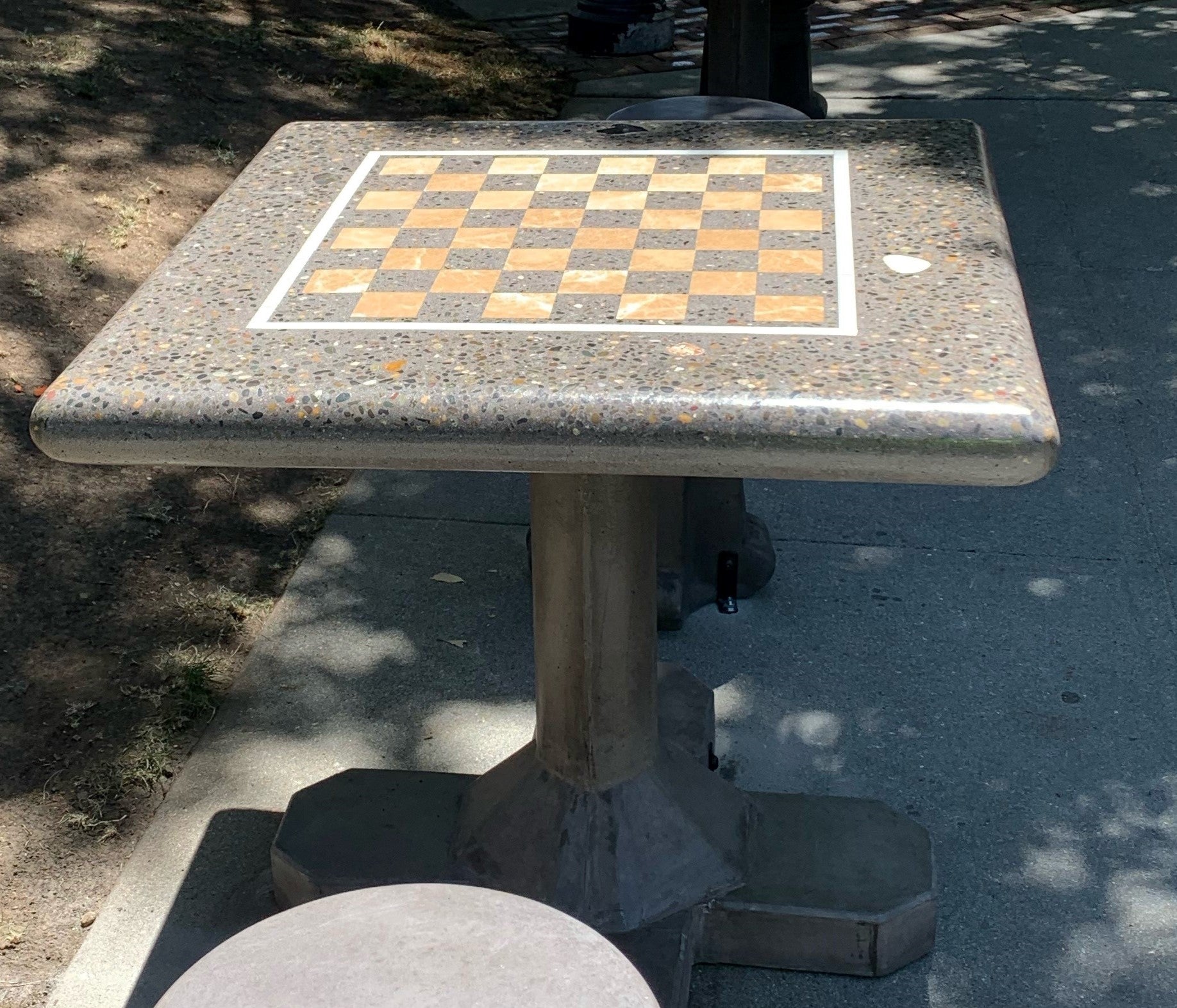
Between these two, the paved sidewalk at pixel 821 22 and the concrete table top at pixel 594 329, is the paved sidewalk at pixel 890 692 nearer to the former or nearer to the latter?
the concrete table top at pixel 594 329

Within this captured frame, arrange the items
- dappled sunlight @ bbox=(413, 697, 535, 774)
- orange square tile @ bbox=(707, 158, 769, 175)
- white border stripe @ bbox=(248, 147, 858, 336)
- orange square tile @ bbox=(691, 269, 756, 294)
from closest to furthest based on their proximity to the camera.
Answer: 1. white border stripe @ bbox=(248, 147, 858, 336)
2. orange square tile @ bbox=(691, 269, 756, 294)
3. orange square tile @ bbox=(707, 158, 769, 175)
4. dappled sunlight @ bbox=(413, 697, 535, 774)

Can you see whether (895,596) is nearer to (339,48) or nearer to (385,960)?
(385,960)

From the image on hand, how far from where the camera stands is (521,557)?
153 inches

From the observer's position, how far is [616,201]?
229 cm

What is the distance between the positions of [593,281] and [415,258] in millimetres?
284

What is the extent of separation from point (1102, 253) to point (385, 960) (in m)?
4.63

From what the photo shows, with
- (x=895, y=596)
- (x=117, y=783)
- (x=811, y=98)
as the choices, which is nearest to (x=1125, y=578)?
(x=895, y=596)

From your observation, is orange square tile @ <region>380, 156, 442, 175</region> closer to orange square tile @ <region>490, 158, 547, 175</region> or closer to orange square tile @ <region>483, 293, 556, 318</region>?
orange square tile @ <region>490, 158, 547, 175</region>

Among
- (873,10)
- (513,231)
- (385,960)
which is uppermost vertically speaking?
(513,231)

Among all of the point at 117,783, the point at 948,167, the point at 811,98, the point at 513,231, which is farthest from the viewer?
the point at 811,98

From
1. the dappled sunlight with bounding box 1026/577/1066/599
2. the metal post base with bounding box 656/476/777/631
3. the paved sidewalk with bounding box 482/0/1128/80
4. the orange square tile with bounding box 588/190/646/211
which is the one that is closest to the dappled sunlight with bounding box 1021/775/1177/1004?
the dappled sunlight with bounding box 1026/577/1066/599

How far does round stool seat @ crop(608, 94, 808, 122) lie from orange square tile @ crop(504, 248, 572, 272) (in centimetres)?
126

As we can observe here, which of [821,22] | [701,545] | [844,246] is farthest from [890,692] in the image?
[821,22]

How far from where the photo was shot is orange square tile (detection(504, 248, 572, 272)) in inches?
80.9
